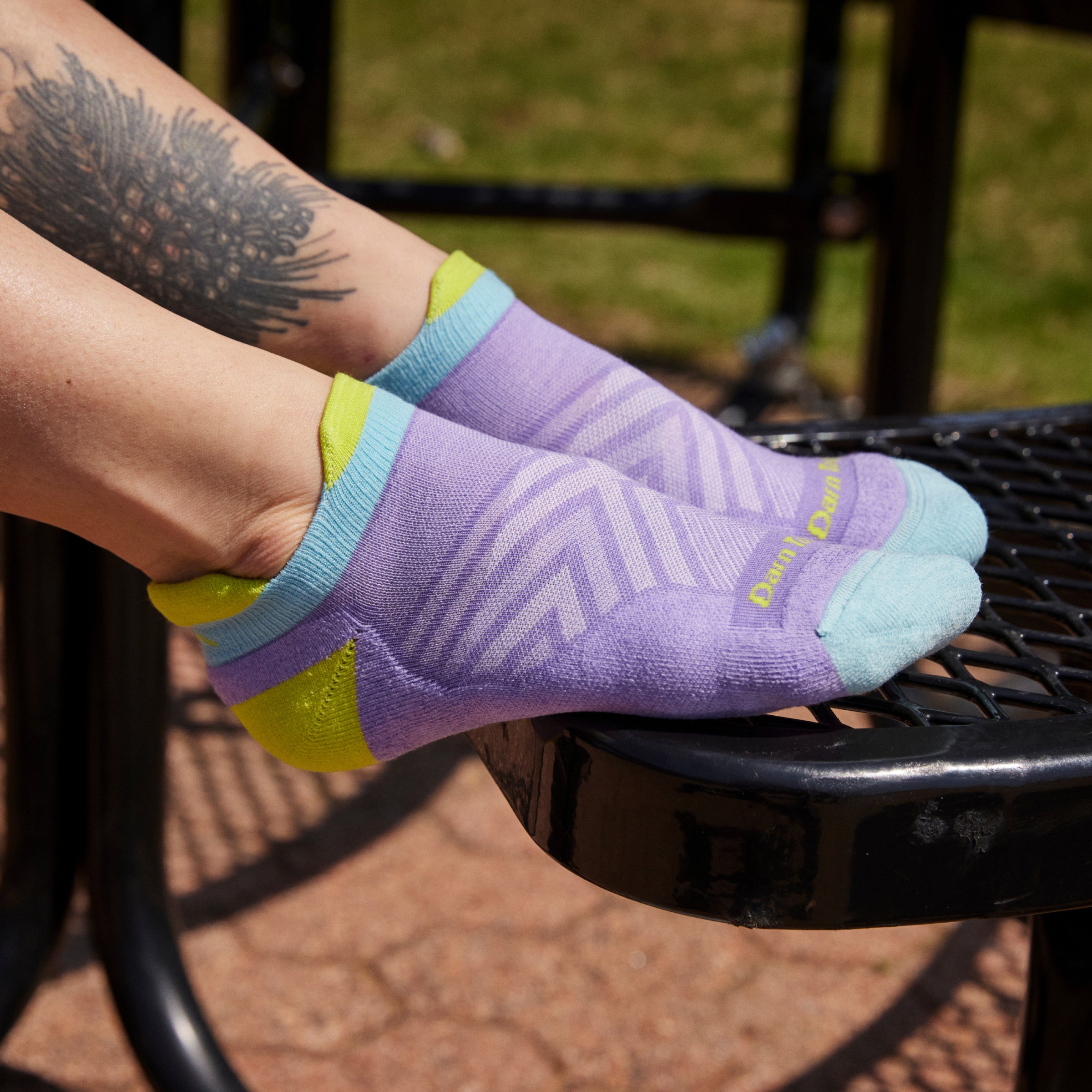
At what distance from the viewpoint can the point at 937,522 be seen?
28.9 inches

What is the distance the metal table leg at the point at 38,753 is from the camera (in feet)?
3.37

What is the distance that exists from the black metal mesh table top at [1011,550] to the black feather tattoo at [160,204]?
37cm

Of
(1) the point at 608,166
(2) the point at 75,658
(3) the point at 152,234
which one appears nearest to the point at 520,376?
(3) the point at 152,234

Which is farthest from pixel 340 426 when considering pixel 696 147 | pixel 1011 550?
pixel 696 147

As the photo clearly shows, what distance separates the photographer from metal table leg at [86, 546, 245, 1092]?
1002 millimetres

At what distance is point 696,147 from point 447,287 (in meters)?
4.01

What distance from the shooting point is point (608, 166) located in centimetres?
434

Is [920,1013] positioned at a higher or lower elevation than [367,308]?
lower

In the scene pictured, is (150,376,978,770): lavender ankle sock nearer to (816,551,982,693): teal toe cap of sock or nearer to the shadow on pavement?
(816,551,982,693): teal toe cap of sock

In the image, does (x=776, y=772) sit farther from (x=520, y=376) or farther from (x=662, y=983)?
(x=662, y=983)

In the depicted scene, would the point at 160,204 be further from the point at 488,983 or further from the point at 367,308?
the point at 488,983

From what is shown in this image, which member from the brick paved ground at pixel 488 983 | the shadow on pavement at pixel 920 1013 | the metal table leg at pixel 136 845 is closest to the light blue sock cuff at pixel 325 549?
the metal table leg at pixel 136 845

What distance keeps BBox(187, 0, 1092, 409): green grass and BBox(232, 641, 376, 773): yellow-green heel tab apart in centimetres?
245

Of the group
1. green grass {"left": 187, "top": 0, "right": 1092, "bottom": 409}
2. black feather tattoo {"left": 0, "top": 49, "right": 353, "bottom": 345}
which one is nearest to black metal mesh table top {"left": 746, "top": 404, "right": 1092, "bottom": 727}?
black feather tattoo {"left": 0, "top": 49, "right": 353, "bottom": 345}
